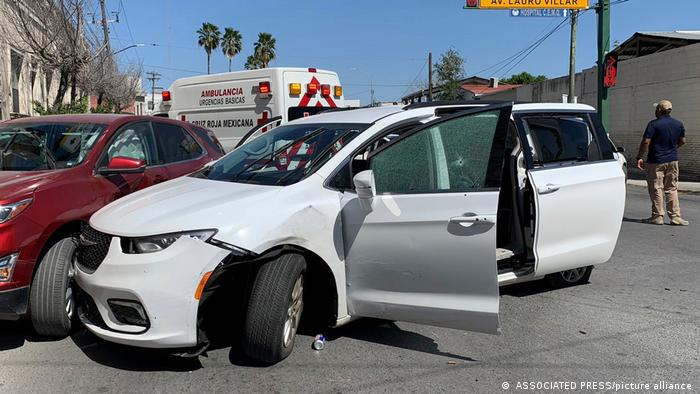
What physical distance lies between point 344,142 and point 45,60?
52.5ft

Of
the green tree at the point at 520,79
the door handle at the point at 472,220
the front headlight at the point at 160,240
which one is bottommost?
the front headlight at the point at 160,240

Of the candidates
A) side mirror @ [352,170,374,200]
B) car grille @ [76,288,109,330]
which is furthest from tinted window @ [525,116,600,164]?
car grille @ [76,288,109,330]

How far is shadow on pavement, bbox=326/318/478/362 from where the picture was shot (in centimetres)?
402

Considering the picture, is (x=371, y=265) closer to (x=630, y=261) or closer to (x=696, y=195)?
(x=630, y=261)

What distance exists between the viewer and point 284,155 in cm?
432

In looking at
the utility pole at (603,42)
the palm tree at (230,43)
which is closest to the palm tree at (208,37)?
the palm tree at (230,43)

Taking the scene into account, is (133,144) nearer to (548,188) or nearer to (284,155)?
(284,155)

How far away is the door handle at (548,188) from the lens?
4.62m

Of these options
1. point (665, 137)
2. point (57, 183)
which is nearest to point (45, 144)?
point (57, 183)

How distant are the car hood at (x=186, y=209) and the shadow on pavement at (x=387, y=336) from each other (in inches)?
51.1

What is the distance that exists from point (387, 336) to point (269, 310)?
1.16 meters

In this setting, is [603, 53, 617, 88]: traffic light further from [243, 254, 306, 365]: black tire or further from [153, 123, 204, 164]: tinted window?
[243, 254, 306, 365]: black tire

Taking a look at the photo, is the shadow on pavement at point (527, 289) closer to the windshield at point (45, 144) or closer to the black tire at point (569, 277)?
the black tire at point (569, 277)

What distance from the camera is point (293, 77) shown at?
10211 mm
